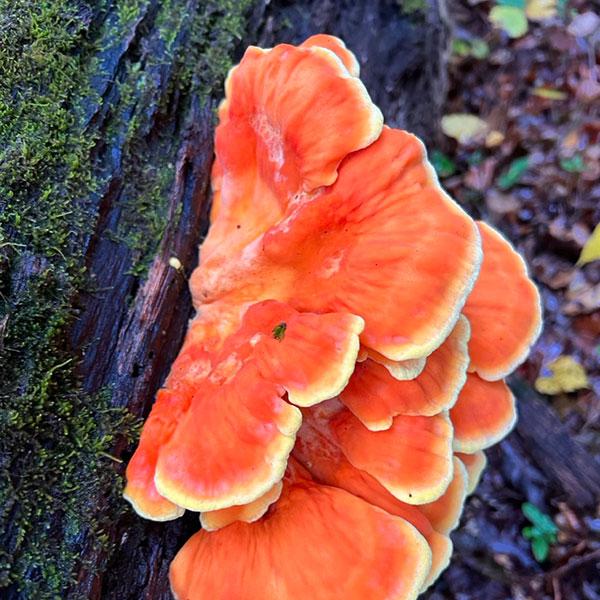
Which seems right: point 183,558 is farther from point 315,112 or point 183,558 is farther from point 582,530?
point 582,530

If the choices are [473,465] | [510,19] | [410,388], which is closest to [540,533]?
[473,465]

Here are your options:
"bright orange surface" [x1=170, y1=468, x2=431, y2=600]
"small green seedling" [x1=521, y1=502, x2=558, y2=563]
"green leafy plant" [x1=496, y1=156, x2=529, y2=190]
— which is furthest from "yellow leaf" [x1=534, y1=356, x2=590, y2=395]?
"bright orange surface" [x1=170, y1=468, x2=431, y2=600]

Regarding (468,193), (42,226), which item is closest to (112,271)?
(42,226)

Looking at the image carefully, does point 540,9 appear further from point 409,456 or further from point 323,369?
point 323,369

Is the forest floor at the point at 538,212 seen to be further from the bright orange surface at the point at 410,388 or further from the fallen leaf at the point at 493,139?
the bright orange surface at the point at 410,388

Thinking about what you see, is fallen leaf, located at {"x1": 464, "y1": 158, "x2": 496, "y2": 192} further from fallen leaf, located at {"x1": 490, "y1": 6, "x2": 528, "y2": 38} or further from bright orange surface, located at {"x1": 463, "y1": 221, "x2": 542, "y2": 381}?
bright orange surface, located at {"x1": 463, "y1": 221, "x2": 542, "y2": 381}

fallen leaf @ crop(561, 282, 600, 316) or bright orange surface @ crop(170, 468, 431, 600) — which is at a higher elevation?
bright orange surface @ crop(170, 468, 431, 600)

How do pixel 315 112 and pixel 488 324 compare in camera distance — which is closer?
pixel 315 112
